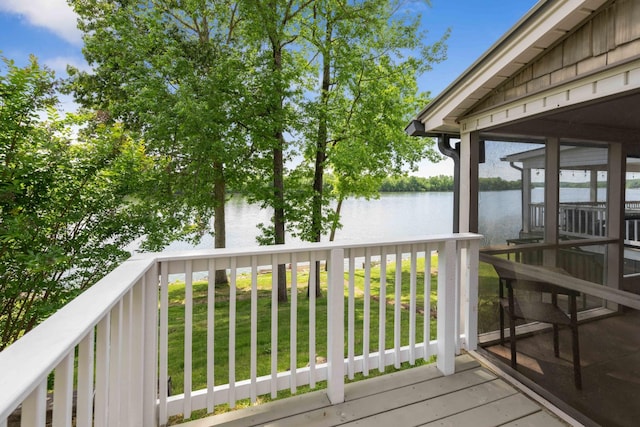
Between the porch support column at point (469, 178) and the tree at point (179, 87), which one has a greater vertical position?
the tree at point (179, 87)

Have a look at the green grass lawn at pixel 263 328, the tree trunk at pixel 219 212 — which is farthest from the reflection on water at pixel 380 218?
the green grass lawn at pixel 263 328

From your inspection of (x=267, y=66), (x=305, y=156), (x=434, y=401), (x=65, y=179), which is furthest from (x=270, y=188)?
(x=434, y=401)

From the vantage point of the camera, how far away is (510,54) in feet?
8.04

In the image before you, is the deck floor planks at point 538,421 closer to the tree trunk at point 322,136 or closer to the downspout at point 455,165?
the downspout at point 455,165

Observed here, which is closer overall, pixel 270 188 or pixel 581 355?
pixel 581 355

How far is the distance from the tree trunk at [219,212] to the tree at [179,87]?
42 mm

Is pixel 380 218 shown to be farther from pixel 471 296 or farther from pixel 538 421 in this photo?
pixel 538 421

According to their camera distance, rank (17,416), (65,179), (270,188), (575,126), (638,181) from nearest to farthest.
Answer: (638,181) < (575,126) < (17,416) < (65,179) < (270,188)

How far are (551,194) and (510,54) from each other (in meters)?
1.13

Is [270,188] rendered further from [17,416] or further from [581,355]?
[581,355]

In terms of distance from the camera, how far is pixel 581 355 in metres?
2.20

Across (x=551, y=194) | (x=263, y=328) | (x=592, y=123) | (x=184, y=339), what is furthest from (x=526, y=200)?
(x=263, y=328)

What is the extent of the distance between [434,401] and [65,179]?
4.42 m

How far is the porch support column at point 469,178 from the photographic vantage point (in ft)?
10.2
